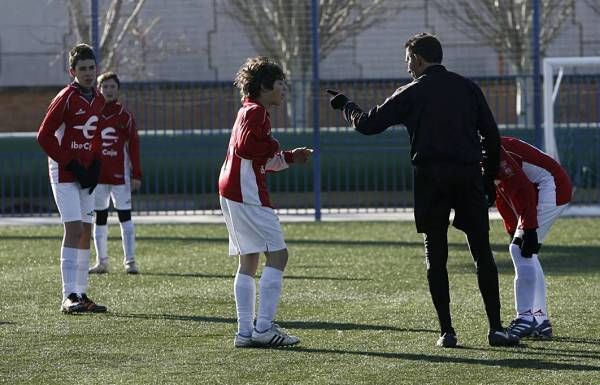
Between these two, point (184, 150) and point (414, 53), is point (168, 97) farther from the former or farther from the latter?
point (414, 53)

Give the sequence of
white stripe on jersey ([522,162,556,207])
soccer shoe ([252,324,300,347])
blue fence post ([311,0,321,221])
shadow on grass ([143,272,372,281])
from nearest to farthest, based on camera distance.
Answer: soccer shoe ([252,324,300,347]) → white stripe on jersey ([522,162,556,207]) → shadow on grass ([143,272,372,281]) → blue fence post ([311,0,321,221])

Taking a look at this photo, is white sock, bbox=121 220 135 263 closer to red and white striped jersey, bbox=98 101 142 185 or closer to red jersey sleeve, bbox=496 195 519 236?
red and white striped jersey, bbox=98 101 142 185

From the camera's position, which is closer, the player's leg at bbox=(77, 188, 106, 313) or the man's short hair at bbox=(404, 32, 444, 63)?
the man's short hair at bbox=(404, 32, 444, 63)

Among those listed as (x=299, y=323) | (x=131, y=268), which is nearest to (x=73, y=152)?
(x=299, y=323)

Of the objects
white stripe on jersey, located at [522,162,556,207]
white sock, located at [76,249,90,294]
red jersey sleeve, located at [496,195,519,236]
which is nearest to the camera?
white stripe on jersey, located at [522,162,556,207]

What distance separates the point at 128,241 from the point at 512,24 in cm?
874

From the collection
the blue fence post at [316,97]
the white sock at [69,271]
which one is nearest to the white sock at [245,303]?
the white sock at [69,271]

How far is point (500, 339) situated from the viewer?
8.34 meters

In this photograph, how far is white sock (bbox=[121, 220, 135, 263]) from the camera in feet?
42.6

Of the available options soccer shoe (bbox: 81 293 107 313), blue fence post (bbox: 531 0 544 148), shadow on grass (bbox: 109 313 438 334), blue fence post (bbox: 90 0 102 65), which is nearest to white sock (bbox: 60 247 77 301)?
soccer shoe (bbox: 81 293 107 313)

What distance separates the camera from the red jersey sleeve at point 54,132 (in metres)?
9.99

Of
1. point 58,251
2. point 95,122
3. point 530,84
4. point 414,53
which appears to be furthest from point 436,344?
point 530,84

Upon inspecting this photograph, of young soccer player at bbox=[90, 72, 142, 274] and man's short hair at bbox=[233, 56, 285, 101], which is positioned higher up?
man's short hair at bbox=[233, 56, 285, 101]

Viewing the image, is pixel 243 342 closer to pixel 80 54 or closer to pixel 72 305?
pixel 72 305
